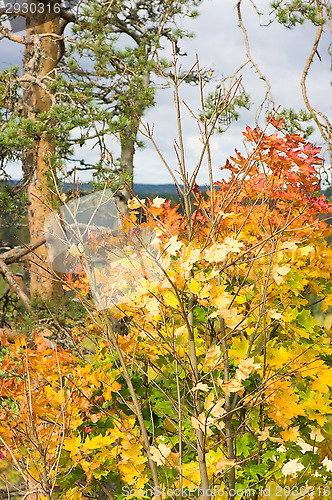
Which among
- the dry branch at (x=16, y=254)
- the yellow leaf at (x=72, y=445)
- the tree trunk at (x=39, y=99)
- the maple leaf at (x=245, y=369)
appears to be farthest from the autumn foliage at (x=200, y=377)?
the tree trunk at (x=39, y=99)

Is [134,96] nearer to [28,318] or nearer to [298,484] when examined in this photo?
[28,318]

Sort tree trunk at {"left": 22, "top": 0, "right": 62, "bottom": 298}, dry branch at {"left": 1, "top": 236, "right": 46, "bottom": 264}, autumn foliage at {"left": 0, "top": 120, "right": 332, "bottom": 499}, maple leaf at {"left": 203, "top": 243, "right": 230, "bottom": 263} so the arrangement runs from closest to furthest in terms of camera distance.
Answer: maple leaf at {"left": 203, "top": 243, "right": 230, "bottom": 263}
autumn foliage at {"left": 0, "top": 120, "right": 332, "bottom": 499}
dry branch at {"left": 1, "top": 236, "right": 46, "bottom": 264}
tree trunk at {"left": 22, "top": 0, "right": 62, "bottom": 298}

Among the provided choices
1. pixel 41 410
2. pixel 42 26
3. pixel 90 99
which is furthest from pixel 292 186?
pixel 42 26

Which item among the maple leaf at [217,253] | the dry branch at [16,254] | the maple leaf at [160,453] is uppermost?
the maple leaf at [217,253]

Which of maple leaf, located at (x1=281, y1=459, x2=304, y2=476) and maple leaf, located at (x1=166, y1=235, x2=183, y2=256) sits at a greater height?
maple leaf, located at (x1=166, y1=235, x2=183, y2=256)

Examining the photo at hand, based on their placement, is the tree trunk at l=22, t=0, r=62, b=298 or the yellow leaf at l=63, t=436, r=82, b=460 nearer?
the yellow leaf at l=63, t=436, r=82, b=460

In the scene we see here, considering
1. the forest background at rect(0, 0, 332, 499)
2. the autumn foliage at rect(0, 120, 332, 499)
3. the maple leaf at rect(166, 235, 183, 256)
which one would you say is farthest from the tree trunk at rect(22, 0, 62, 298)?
the maple leaf at rect(166, 235, 183, 256)

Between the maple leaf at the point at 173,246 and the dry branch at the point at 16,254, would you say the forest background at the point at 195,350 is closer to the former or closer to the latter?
the maple leaf at the point at 173,246

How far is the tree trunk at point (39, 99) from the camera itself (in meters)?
4.69

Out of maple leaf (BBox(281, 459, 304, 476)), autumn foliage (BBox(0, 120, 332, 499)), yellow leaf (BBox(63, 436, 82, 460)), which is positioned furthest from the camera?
maple leaf (BBox(281, 459, 304, 476))

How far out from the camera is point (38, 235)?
189 inches

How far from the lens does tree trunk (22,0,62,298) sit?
4688 mm

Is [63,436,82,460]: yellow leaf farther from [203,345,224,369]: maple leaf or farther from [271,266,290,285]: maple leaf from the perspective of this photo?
[271,266,290,285]: maple leaf

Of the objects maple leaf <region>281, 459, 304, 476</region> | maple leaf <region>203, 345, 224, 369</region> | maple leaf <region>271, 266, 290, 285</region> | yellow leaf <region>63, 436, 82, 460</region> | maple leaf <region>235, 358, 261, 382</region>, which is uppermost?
maple leaf <region>271, 266, 290, 285</region>
